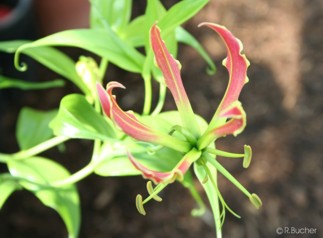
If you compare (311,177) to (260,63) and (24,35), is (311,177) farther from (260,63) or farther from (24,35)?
(24,35)

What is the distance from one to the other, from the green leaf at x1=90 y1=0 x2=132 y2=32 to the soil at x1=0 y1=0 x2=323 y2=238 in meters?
1.00

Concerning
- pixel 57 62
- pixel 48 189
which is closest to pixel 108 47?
pixel 57 62

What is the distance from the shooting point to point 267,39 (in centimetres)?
212

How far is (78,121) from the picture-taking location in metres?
0.69

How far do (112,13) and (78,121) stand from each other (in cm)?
26

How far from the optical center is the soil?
1818 mm

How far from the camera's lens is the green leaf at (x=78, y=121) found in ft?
2.24

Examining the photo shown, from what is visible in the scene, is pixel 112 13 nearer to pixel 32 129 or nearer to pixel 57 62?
pixel 57 62

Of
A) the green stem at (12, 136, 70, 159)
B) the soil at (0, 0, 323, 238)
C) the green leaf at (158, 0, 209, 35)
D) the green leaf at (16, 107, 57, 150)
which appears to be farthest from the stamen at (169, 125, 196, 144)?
the soil at (0, 0, 323, 238)

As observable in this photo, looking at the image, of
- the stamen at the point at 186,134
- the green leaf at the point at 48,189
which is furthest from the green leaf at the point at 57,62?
A: the stamen at the point at 186,134

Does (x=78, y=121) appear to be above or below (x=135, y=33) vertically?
below

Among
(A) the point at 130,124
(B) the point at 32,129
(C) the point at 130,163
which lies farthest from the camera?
(B) the point at 32,129

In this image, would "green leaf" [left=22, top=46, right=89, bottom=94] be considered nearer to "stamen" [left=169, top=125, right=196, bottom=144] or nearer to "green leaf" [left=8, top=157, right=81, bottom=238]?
"green leaf" [left=8, top=157, right=81, bottom=238]

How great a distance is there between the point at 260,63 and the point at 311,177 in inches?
17.8
